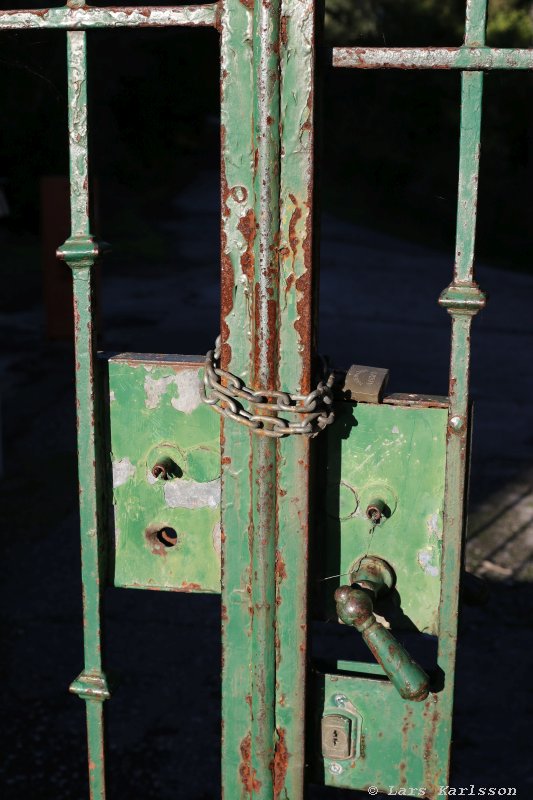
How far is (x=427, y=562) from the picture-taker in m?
1.63

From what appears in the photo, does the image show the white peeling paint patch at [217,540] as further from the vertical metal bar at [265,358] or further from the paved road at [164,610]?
the paved road at [164,610]

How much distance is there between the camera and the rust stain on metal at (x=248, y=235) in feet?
4.89

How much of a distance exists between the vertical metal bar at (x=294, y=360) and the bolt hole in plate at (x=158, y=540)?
208 mm

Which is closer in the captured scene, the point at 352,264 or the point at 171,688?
the point at 171,688

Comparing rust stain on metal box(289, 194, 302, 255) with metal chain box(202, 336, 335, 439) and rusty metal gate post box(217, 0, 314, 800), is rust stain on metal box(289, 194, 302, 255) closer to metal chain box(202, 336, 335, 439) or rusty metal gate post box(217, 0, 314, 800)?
rusty metal gate post box(217, 0, 314, 800)

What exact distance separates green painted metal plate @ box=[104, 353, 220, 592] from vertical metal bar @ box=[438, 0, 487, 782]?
1.24 ft

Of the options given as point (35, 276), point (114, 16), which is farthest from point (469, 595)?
point (35, 276)

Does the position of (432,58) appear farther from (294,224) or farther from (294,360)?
(294,360)

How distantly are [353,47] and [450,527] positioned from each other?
29.1 inches

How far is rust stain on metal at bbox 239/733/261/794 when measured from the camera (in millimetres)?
1668

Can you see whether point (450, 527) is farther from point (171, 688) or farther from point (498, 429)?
point (498, 429)

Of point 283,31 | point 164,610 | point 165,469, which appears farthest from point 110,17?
point 164,610

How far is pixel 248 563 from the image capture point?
161 centimetres

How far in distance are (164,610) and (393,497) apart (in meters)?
3.41
